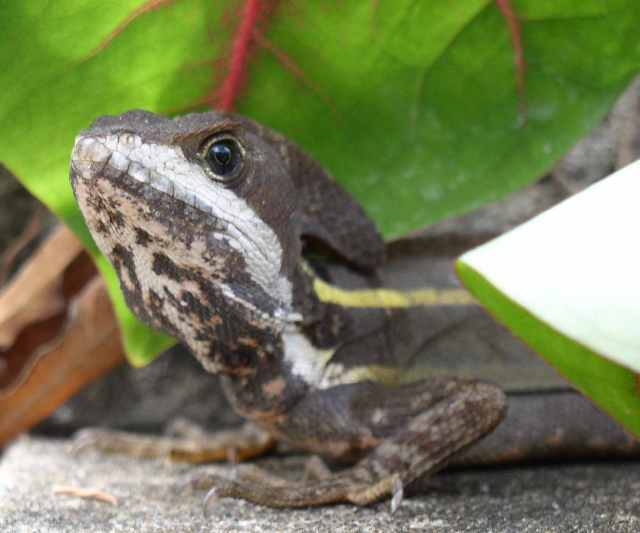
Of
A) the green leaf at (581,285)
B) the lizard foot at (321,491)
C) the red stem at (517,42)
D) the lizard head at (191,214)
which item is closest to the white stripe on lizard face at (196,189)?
the lizard head at (191,214)

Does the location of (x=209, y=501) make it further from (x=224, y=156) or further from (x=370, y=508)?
(x=224, y=156)

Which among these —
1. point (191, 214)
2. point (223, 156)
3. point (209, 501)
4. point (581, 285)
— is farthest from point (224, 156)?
point (581, 285)

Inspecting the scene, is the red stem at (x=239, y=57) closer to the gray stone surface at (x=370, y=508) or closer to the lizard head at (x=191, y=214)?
the lizard head at (x=191, y=214)

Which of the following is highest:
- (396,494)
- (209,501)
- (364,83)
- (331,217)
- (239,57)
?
(239,57)

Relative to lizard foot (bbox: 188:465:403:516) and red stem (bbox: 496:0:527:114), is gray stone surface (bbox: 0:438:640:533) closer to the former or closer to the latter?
lizard foot (bbox: 188:465:403:516)

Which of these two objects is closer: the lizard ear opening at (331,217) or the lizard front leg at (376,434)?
the lizard front leg at (376,434)

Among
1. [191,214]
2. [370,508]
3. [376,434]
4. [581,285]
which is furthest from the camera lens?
[376,434]

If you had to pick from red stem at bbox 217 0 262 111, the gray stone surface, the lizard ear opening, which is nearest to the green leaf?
the gray stone surface
